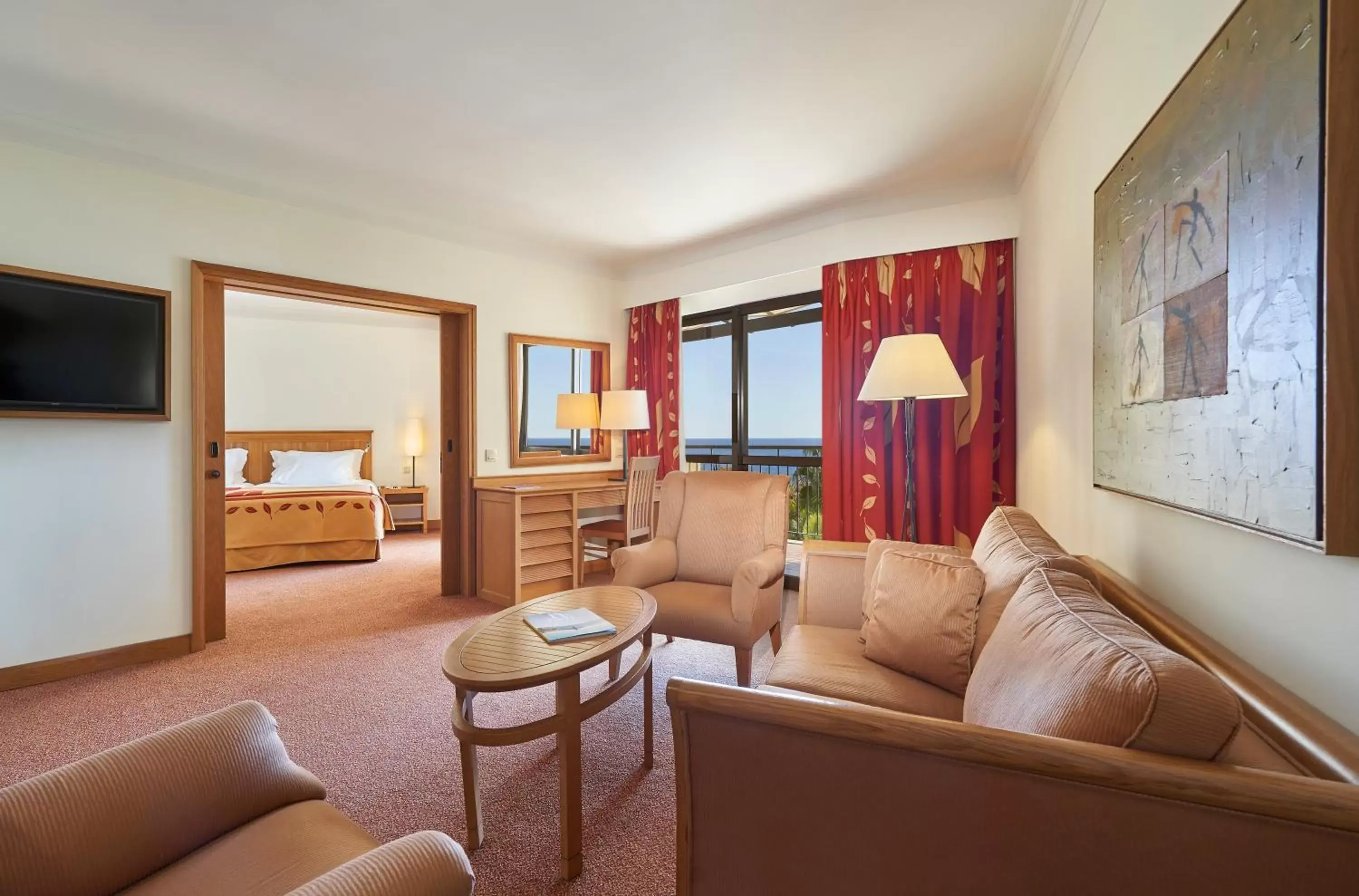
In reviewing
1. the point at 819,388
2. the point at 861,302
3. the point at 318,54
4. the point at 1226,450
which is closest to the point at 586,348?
the point at 819,388

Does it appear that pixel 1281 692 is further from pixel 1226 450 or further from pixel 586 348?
pixel 586 348

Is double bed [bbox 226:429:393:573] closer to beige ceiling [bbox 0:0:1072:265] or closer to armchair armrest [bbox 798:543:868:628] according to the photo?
beige ceiling [bbox 0:0:1072:265]

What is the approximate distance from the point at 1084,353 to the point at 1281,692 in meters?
1.35

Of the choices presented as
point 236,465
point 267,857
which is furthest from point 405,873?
point 236,465

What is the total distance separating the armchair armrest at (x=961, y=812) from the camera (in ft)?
1.92

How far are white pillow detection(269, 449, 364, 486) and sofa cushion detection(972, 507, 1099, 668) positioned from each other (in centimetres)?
621

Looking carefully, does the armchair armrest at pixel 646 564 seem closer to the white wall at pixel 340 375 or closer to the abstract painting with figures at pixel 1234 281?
the abstract painting with figures at pixel 1234 281

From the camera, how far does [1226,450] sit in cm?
97

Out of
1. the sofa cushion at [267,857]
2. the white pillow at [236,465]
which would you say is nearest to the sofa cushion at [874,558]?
the sofa cushion at [267,857]

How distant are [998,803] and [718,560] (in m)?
1.94

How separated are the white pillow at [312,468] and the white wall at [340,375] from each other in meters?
0.46

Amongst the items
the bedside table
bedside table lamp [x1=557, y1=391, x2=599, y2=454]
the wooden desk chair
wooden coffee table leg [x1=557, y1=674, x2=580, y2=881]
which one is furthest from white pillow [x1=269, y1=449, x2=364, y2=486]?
wooden coffee table leg [x1=557, y1=674, x2=580, y2=881]

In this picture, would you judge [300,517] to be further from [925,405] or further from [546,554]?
[925,405]

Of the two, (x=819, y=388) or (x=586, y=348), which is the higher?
(x=586, y=348)
